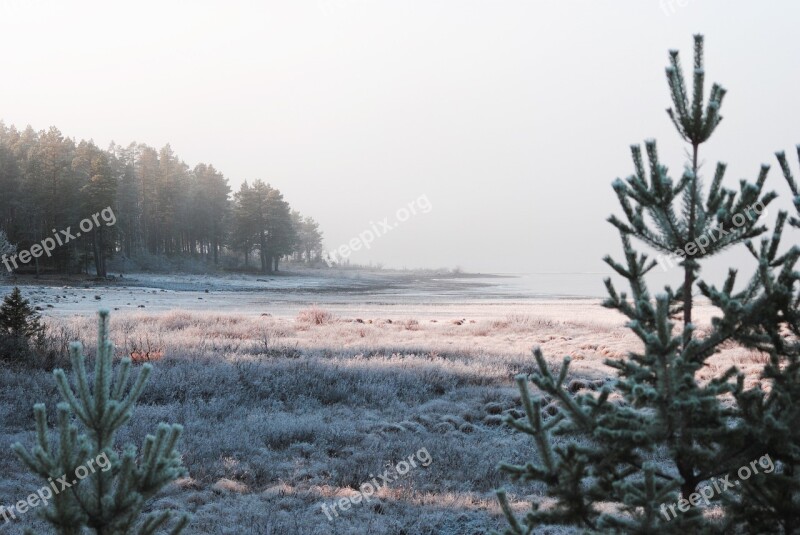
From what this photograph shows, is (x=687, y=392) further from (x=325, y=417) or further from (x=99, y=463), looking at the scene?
(x=325, y=417)

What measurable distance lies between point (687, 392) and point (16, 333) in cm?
1365

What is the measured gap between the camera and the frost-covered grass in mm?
5719

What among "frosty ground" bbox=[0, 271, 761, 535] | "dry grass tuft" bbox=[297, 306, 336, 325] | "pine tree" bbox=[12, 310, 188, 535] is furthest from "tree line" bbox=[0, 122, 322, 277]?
"pine tree" bbox=[12, 310, 188, 535]

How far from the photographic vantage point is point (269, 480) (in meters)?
6.47

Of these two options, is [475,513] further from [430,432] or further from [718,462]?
[718,462]

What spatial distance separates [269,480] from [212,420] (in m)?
2.51

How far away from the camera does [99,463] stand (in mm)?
2266

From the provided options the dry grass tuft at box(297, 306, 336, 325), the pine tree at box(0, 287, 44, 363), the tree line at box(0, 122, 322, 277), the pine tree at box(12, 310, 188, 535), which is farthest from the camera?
the tree line at box(0, 122, 322, 277)

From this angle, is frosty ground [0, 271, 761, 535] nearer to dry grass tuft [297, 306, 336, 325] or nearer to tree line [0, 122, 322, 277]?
dry grass tuft [297, 306, 336, 325]

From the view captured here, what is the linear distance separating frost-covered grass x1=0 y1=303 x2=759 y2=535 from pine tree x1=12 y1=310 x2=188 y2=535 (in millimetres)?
3066

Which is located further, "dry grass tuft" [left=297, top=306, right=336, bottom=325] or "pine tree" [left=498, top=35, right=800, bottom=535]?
"dry grass tuft" [left=297, top=306, right=336, bottom=325]

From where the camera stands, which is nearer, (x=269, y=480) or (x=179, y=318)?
(x=269, y=480)

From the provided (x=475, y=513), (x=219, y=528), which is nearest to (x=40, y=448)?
(x=219, y=528)
